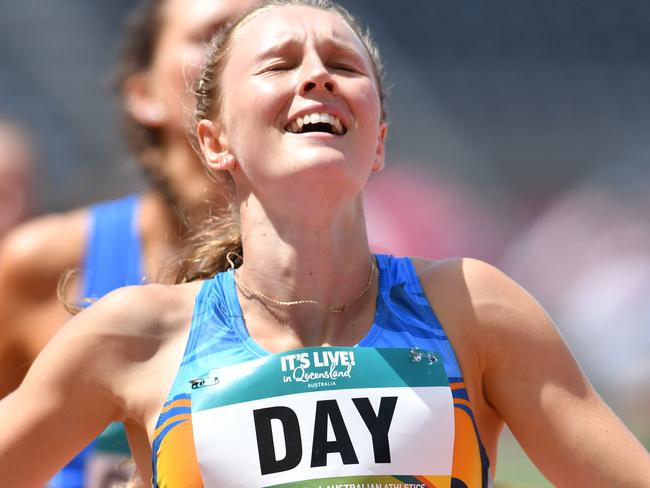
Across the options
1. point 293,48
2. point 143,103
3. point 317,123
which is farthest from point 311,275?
point 143,103

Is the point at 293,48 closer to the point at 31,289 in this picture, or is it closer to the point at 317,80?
the point at 317,80

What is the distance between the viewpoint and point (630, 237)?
824cm

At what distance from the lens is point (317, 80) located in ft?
6.24

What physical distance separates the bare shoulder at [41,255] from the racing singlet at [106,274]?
0.05 metres

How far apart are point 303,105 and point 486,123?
8190mm

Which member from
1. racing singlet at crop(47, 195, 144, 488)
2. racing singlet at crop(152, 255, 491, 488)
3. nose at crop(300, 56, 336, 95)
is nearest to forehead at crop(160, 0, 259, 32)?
racing singlet at crop(47, 195, 144, 488)

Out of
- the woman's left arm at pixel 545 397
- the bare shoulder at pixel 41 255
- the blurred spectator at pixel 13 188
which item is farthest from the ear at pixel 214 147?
the blurred spectator at pixel 13 188

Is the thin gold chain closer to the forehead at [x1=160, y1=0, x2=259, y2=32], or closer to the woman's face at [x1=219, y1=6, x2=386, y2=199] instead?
the woman's face at [x1=219, y1=6, x2=386, y2=199]

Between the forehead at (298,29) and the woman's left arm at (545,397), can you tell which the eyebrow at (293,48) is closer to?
the forehead at (298,29)

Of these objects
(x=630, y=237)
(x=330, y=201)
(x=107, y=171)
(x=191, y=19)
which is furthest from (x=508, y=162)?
(x=330, y=201)

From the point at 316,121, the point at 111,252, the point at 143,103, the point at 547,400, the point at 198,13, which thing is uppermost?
the point at 198,13

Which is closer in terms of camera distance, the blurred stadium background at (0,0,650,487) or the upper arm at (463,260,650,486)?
the upper arm at (463,260,650,486)

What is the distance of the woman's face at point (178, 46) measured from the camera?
3.23 meters

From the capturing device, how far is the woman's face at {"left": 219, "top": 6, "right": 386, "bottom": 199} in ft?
6.10
